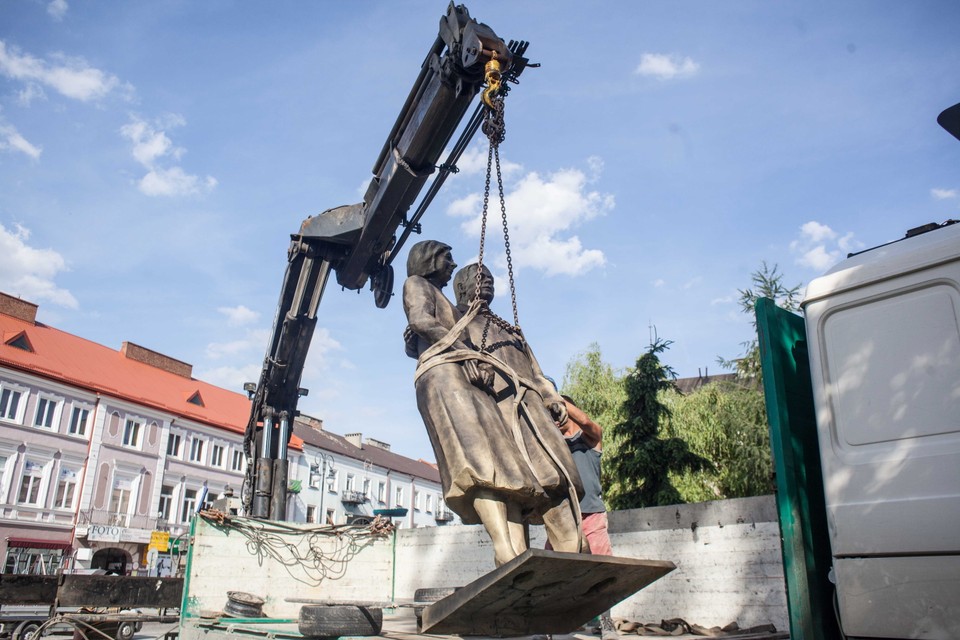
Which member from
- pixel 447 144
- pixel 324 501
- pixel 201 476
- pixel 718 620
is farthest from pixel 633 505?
pixel 324 501

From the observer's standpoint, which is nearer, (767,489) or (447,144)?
(447,144)

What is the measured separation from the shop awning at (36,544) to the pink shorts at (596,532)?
87.8 ft

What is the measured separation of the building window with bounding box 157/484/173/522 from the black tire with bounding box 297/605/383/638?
31065 millimetres

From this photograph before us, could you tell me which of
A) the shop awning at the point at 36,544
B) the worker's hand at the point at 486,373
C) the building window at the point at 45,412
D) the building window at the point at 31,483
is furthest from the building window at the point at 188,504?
the worker's hand at the point at 486,373

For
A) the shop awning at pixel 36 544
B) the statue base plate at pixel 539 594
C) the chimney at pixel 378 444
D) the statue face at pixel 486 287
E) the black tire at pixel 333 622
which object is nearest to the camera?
the statue base plate at pixel 539 594

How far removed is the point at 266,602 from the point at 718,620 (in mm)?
4038

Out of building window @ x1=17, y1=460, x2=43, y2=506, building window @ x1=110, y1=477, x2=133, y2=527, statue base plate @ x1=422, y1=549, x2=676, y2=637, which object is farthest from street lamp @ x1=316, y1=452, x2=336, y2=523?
statue base plate @ x1=422, y1=549, x2=676, y2=637

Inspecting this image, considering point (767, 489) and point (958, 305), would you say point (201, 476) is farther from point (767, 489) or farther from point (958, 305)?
point (958, 305)

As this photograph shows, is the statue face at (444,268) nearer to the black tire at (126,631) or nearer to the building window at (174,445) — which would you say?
the black tire at (126,631)

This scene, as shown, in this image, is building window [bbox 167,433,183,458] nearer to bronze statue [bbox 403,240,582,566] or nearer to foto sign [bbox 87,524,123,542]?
foto sign [bbox 87,524,123,542]

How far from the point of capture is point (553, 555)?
272 centimetres

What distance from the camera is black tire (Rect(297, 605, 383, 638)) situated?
9.95ft

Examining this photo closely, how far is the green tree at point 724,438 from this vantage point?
53.5 feet

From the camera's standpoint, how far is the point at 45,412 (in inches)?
1073
